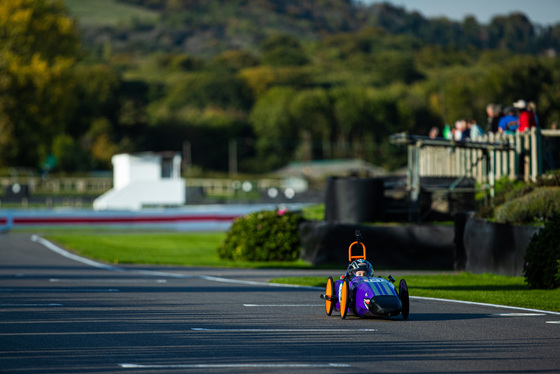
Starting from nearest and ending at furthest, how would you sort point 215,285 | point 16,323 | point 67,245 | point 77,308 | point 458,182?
point 16,323 < point 77,308 < point 215,285 < point 458,182 < point 67,245

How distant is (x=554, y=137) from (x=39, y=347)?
1737 centimetres

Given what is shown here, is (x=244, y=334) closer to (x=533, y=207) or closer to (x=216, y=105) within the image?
(x=533, y=207)

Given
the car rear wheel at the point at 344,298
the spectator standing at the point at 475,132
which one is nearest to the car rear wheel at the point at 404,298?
the car rear wheel at the point at 344,298

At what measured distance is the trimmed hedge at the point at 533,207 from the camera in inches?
738

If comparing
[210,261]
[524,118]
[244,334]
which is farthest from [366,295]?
[210,261]

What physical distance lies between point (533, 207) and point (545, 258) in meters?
2.48

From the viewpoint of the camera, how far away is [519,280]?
60.4 feet

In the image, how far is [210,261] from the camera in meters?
25.6

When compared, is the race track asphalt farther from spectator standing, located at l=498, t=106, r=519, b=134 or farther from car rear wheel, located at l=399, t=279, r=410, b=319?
spectator standing, located at l=498, t=106, r=519, b=134

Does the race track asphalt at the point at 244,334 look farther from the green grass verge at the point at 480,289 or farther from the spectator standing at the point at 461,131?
the spectator standing at the point at 461,131

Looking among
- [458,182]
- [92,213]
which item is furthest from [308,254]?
[92,213]

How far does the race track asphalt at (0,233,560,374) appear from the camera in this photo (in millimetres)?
9031

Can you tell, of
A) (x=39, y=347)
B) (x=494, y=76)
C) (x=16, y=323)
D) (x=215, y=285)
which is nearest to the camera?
(x=39, y=347)

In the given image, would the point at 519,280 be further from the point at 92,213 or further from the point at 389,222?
the point at 92,213
